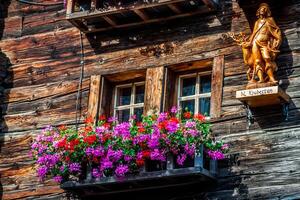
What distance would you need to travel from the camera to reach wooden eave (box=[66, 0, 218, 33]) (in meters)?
13.1

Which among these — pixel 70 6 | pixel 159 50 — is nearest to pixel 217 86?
pixel 159 50

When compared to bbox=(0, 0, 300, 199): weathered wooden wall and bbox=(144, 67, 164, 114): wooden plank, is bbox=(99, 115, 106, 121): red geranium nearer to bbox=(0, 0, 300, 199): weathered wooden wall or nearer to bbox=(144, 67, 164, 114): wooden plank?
bbox=(0, 0, 300, 199): weathered wooden wall

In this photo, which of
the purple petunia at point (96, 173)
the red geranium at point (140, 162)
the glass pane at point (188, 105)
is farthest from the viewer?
the glass pane at point (188, 105)

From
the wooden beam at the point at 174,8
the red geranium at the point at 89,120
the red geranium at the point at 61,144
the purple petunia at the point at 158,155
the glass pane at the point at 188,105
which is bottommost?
the purple petunia at the point at 158,155

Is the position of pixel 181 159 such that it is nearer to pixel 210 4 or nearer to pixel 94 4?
pixel 210 4

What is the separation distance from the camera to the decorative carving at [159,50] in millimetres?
13305

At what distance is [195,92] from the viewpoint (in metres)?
13.1

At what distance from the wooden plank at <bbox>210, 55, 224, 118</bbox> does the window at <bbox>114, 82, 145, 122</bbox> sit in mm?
1221

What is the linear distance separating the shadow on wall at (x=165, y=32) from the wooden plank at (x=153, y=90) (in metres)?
0.48

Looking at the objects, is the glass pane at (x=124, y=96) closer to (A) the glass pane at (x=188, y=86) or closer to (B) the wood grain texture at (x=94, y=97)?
(B) the wood grain texture at (x=94, y=97)

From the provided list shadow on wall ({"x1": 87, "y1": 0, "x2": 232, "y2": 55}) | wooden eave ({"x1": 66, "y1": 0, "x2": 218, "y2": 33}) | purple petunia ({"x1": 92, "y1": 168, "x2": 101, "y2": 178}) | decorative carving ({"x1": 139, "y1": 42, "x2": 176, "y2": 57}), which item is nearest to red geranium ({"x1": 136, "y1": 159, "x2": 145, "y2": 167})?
purple petunia ({"x1": 92, "y1": 168, "x2": 101, "y2": 178})

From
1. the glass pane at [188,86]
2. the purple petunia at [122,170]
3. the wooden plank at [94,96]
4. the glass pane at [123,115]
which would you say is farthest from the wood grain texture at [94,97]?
the purple petunia at [122,170]

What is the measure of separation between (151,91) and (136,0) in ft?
4.67

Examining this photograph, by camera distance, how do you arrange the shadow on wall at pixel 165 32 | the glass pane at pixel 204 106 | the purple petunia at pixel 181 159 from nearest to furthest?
the purple petunia at pixel 181 159 < the glass pane at pixel 204 106 < the shadow on wall at pixel 165 32
